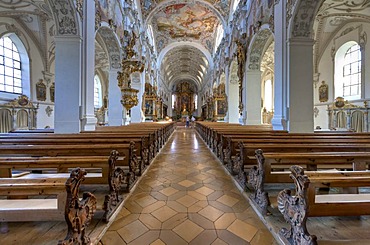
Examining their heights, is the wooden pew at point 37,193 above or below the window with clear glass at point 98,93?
below

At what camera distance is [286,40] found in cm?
548

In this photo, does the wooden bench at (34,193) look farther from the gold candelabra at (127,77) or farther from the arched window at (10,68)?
the arched window at (10,68)

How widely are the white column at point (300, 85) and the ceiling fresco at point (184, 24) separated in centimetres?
1178

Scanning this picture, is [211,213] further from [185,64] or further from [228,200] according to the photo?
[185,64]

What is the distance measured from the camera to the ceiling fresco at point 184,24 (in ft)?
52.1

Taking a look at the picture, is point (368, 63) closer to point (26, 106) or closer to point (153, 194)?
point (153, 194)

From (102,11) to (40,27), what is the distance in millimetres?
6000

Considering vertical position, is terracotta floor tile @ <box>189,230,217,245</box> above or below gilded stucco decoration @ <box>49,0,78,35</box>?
below

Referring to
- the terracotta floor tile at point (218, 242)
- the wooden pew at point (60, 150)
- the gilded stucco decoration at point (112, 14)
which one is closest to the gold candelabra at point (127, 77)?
the gilded stucco decoration at point (112, 14)

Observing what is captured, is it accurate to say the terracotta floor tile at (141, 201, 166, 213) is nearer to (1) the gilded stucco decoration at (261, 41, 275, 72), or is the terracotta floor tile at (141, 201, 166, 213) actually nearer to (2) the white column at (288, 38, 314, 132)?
(2) the white column at (288, 38, 314, 132)

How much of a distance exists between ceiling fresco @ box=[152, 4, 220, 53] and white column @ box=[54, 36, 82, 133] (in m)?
12.1

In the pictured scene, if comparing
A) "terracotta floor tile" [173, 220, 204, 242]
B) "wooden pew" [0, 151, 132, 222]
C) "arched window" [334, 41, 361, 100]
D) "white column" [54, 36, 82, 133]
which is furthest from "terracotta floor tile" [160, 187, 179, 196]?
"arched window" [334, 41, 361, 100]

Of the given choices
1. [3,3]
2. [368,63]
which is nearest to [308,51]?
[368,63]

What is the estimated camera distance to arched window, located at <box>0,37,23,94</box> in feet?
31.4
